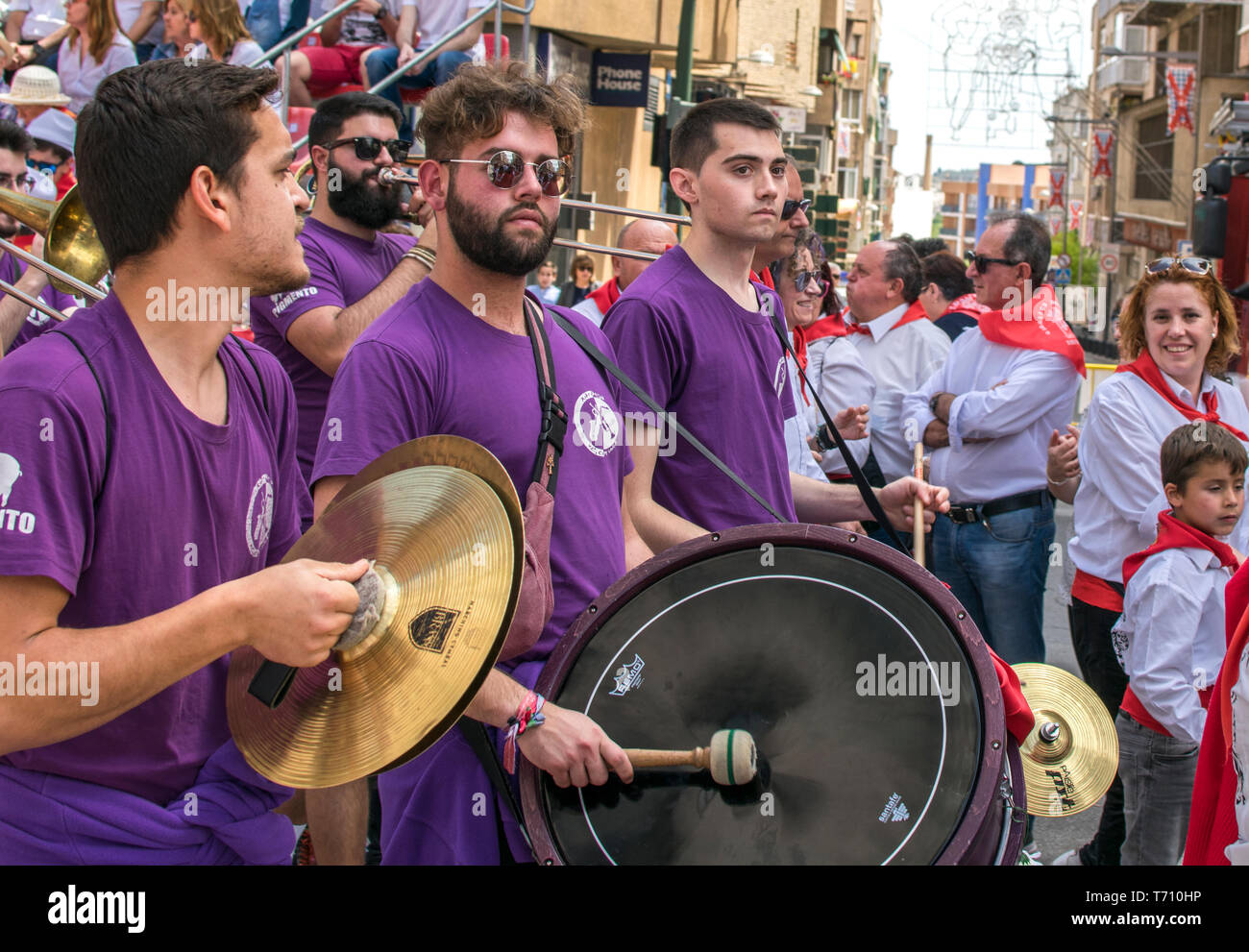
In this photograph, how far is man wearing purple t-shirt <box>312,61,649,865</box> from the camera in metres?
2.47

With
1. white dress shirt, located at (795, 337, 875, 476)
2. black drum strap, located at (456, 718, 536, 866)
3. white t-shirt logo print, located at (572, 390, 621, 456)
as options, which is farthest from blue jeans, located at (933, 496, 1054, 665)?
black drum strap, located at (456, 718, 536, 866)

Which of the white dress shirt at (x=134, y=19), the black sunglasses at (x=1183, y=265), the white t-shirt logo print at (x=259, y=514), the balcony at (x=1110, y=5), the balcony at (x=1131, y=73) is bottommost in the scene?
the white t-shirt logo print at (x=259, y=514)

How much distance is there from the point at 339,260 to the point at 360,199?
0.73 feet

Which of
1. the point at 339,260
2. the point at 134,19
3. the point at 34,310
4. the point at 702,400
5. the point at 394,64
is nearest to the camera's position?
the point at 702,400

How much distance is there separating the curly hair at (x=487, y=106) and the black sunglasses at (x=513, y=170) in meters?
0.06

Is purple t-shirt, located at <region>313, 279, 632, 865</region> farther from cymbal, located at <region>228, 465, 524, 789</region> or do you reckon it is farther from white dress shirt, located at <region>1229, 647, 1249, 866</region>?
white dress shirt, located at <region>1229, 647, 1249, 866</region>

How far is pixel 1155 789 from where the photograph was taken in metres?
4.17

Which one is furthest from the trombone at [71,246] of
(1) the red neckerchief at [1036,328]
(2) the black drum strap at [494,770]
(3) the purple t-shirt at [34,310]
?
(1) the red neckerchief at [1036,328]

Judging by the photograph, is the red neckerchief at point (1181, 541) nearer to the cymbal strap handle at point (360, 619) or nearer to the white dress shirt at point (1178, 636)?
the white dress shirt at point (1178, 636)

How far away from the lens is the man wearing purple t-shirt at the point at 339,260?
3871 mm

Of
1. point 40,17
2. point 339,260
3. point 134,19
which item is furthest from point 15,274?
point 40,17

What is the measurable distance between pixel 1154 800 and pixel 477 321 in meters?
2.83

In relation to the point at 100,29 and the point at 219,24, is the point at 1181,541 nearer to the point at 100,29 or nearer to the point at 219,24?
the point at 219,24
